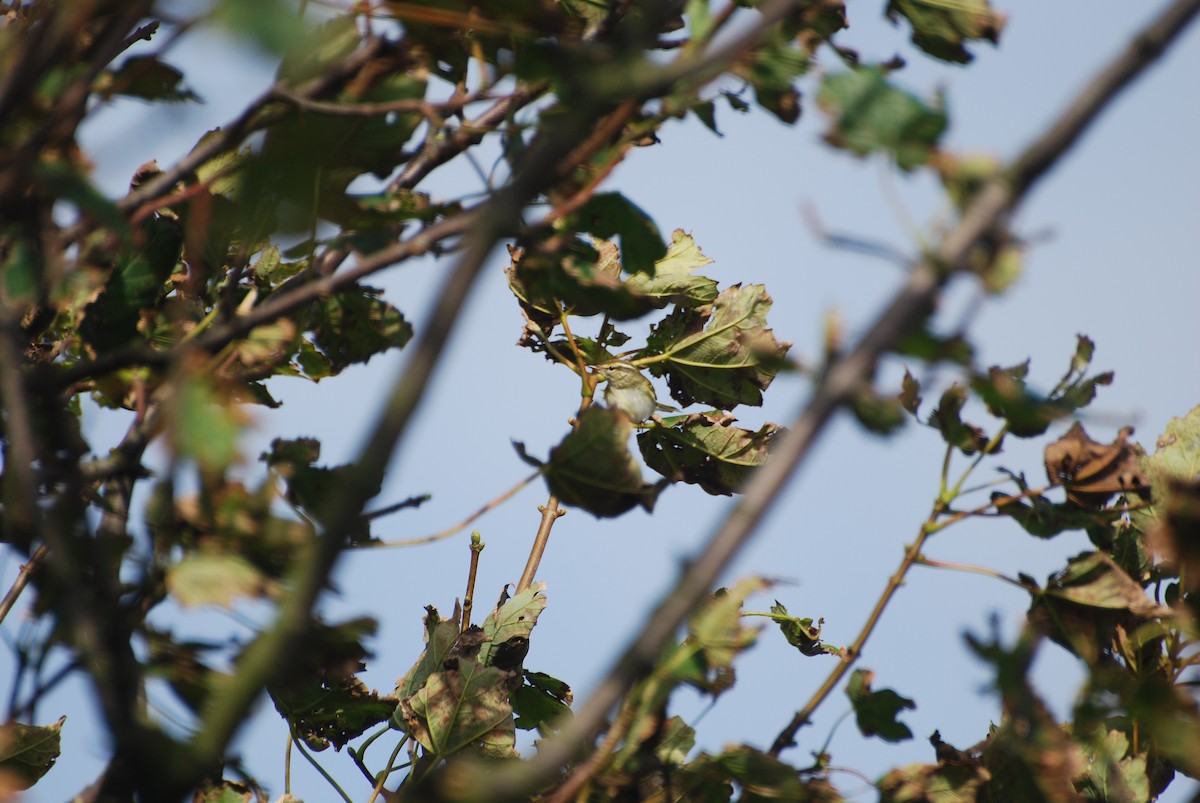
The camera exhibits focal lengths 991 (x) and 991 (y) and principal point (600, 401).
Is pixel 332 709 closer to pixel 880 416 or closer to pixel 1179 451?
pixel 880 416

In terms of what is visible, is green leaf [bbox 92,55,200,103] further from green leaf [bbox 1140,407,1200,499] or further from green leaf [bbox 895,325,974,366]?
green leaf [bbox 1140,407,1200,499]

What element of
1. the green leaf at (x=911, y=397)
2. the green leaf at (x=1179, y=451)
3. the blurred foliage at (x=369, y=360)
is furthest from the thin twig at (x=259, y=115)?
the green leaf at (x=1179, y=451)

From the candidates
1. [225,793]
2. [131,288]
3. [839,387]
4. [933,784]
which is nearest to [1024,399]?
[839,387]

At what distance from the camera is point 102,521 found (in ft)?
3.94

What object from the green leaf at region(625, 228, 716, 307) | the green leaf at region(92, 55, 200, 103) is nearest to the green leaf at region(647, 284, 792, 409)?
the green leaf at region(625, 228, 716, 307)

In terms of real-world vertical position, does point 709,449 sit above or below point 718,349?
below

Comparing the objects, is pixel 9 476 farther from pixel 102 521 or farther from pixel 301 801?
pixel 301 801

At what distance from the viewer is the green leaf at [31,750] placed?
1608 mm

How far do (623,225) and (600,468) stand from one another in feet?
0.97

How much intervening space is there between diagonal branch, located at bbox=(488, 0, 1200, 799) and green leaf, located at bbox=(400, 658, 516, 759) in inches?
38.9

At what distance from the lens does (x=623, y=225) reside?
1201mm

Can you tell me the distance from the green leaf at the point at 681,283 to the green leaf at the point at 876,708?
82 centimetres

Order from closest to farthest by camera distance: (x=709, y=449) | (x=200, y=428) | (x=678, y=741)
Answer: (x=200, y=428), (x=678, y=741), (x=709, y=449)

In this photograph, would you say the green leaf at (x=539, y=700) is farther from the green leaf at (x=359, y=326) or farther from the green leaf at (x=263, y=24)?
the green leaf at (x=263, y=24)
